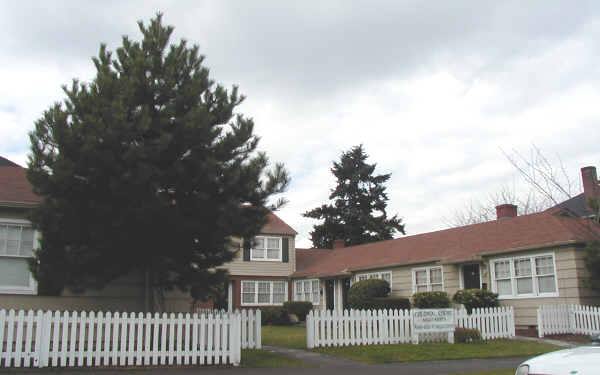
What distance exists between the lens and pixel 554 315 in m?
17.9

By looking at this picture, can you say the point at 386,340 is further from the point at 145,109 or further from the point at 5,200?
the point at 5,200

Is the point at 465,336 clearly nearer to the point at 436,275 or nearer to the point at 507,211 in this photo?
the point at 436,275

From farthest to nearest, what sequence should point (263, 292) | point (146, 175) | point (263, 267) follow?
1. point (263, 267)
2. point (263, 292)
3. point (146, 175)

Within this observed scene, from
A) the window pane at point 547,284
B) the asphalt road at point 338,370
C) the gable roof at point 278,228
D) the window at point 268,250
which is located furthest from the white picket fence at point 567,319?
the window at point 268,250

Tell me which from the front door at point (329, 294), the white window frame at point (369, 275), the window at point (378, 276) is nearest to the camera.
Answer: the window at point (378, 276)

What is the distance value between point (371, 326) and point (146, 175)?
789 centimetres

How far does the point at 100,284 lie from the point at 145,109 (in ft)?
13.3

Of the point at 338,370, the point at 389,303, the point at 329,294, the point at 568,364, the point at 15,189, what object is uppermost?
the point at 15,189

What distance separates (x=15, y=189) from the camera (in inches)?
609

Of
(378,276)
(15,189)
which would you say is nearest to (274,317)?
(378,276)

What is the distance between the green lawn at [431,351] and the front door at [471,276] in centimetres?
698

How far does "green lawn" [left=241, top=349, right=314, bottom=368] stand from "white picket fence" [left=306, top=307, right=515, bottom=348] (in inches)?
61.5

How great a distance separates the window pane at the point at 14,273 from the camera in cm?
1414

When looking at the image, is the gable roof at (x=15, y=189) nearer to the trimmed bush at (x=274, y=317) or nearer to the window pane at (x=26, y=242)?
the window pane at (x=26, y=242)
